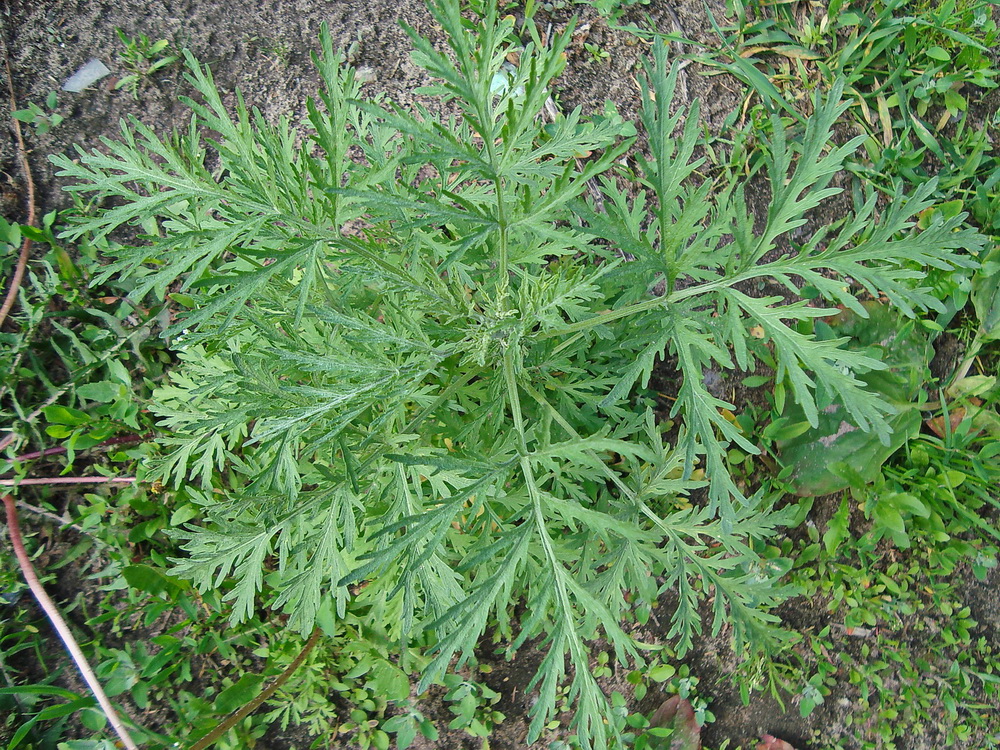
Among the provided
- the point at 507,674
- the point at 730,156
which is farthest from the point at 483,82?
the point at 507,674

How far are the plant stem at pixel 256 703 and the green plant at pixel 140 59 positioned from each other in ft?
8.56

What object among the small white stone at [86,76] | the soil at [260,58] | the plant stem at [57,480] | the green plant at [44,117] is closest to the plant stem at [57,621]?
the plant stem at [57,480]

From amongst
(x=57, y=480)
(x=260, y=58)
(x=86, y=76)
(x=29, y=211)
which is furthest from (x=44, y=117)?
(x=57, y=480)

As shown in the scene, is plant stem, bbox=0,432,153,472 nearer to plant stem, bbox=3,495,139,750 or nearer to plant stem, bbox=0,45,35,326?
plant stem, bbox=3,495,139,750

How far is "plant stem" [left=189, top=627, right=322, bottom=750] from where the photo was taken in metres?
2.55

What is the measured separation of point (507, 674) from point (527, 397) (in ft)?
4.44

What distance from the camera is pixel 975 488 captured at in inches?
114

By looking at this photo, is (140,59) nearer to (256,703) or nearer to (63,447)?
(63,447)

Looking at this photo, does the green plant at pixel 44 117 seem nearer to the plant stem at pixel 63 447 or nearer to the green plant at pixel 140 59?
the green plant at pixel 140 59

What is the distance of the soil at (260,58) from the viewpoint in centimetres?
306

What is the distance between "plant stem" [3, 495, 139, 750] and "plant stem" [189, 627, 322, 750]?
353 mm

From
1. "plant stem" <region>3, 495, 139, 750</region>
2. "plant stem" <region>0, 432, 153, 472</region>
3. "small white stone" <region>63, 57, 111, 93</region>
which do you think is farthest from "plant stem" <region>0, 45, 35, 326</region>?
"plant stem" <region>3, 495, 139, 750</region>

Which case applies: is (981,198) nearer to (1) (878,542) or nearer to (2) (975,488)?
(2) (975,488)

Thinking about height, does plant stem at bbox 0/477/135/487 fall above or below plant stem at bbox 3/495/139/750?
above
